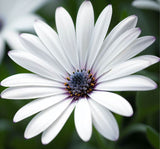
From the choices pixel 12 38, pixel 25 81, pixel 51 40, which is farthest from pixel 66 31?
pixel 12 38

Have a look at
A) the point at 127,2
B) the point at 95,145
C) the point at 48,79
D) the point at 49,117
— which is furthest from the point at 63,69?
the point at 127,2

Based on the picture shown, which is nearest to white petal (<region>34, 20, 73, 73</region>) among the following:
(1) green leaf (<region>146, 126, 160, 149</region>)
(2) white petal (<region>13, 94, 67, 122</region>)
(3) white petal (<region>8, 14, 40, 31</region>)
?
(2) white petal (<region>13, 94, 67, 122</region>)

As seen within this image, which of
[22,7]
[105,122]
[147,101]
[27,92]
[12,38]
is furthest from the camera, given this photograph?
[22,7]

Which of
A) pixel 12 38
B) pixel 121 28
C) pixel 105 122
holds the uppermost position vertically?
pixel 12 38

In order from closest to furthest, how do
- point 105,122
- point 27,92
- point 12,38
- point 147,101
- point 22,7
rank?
point 105,122, point 27,92, point 147,101, point 12,38, point 22,7

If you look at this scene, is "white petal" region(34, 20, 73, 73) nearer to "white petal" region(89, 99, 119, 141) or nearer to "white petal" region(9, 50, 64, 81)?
"white petal" region(9, 50, 64, 81)

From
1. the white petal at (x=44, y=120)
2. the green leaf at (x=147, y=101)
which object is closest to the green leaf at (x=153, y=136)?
the green leaf at (x=147, y=101)

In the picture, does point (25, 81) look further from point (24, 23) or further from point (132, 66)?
point (24, 23)
